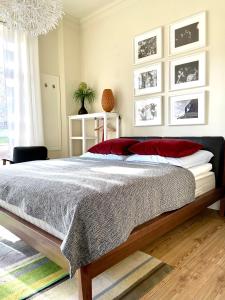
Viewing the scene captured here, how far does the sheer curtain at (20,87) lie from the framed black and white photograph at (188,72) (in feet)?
6.72

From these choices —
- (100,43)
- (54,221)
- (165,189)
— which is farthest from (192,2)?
(54,221)

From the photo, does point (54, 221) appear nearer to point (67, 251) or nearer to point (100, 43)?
point (67, 251)

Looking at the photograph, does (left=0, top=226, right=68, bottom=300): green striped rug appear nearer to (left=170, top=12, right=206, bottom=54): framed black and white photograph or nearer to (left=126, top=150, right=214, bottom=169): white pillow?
(left=126, top=150, right=214, bottom=169): white pillow

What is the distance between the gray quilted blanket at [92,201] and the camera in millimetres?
1157

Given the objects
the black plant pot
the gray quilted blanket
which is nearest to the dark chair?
the black plant pot

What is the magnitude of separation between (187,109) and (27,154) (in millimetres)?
2241

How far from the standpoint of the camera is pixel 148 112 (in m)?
3.22

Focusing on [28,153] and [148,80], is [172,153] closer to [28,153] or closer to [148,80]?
[148,80]

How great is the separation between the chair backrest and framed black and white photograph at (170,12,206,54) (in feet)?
7.43

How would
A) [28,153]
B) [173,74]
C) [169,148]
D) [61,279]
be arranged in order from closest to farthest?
[61,279]
[169,148]
[173,74]
[28,153]

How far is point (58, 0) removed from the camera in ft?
6.88

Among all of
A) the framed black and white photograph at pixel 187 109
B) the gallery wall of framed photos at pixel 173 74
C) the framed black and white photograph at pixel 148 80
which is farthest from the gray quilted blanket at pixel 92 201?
the framed black and white photograph at pixel 148 80

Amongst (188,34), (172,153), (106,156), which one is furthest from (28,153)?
(188,34)

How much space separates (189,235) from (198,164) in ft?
2.27
